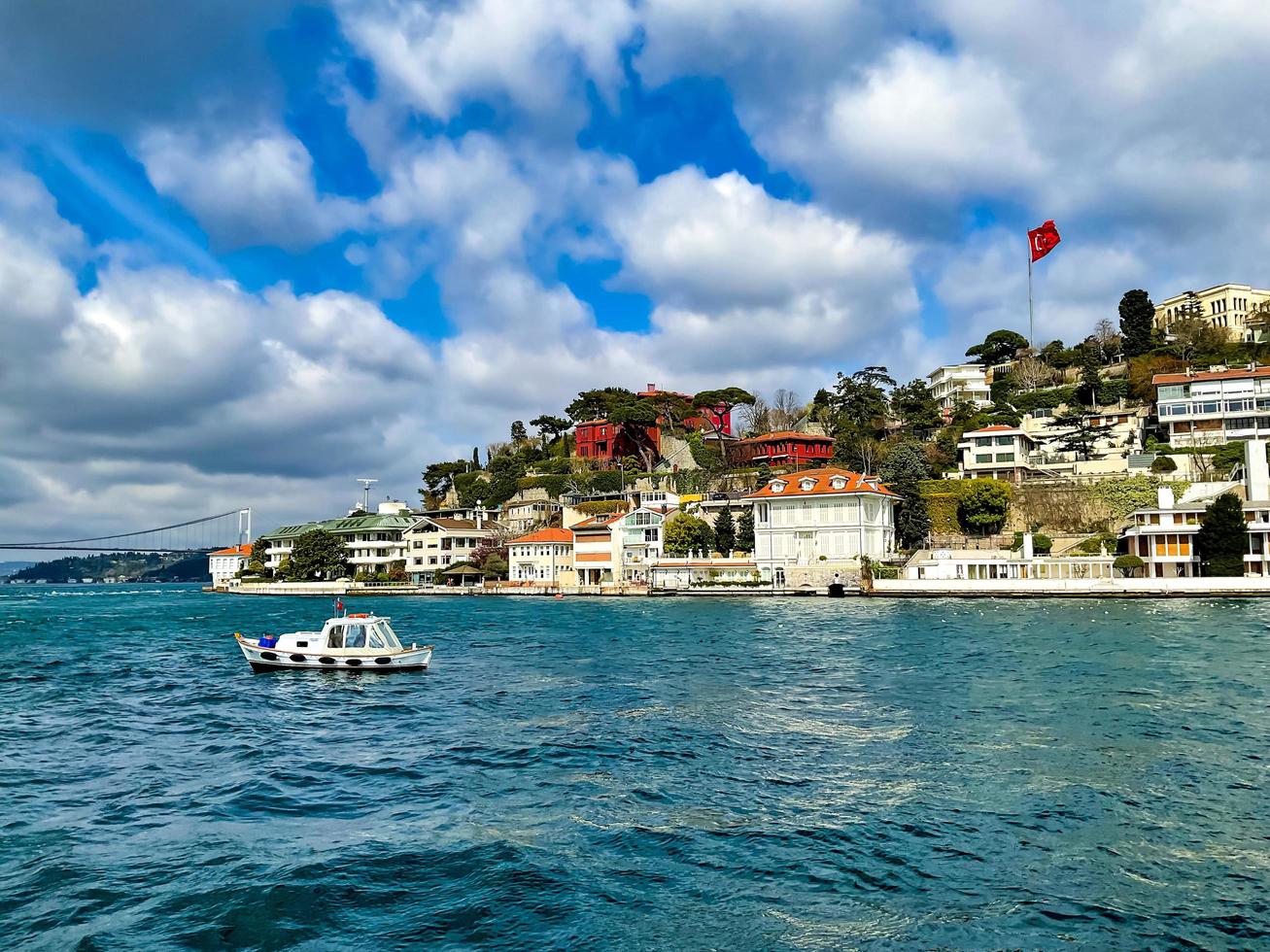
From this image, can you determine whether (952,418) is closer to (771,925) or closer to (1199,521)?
(1199,521)

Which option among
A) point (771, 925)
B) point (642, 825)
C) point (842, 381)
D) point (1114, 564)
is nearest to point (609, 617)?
point (1114, 564)

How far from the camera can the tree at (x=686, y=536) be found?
71.9m

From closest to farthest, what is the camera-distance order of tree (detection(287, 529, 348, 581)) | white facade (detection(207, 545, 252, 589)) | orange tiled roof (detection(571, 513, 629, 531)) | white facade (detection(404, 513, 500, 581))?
orange tiled roof (detection(571, 513, 629, 531)), white facade (detection(404, 513, 500, 581)), tree (detection(287, 529, 348, 581)), white facade (detection(207, 545, 252, 589))

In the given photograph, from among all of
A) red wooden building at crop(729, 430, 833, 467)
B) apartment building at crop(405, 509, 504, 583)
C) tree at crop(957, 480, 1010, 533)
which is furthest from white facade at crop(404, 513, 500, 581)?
tree at crop(957, 480, 1010, 533)

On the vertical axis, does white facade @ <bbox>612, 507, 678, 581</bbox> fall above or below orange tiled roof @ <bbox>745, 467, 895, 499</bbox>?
below

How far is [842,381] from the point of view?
91938mm

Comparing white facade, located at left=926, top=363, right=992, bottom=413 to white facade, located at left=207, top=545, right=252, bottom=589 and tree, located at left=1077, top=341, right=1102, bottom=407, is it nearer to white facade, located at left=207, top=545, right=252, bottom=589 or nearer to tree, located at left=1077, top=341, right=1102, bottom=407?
tree, located at left=1077, top=341, right=1102, bottom=407

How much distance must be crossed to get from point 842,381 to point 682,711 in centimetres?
7773

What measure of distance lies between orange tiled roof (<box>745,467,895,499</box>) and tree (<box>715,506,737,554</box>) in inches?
196

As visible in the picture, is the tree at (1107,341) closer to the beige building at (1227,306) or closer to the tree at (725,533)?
the beige building at (1227,306)

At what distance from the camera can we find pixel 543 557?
7725 centimetres

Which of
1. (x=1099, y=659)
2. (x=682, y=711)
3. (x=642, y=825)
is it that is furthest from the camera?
(x=1099, y=659)

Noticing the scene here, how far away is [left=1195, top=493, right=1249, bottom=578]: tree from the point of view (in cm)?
4991

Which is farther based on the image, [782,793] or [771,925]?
[782,793]
